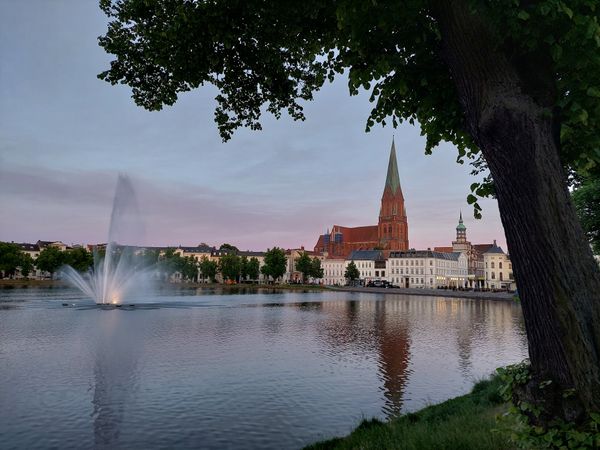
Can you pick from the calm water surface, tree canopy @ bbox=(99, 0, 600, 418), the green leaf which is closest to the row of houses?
the calm water surface

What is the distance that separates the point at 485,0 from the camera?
19.4 feet

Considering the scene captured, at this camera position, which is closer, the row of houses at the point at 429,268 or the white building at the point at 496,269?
the white building at the point at 496,269

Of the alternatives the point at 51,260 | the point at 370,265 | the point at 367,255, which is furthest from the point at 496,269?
the point at 51,260

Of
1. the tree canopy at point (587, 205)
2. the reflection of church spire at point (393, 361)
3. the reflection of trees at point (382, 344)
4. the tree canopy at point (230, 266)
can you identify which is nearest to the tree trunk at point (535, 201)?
the reflection of church spire at point (393, 361)

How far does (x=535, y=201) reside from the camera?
566cm

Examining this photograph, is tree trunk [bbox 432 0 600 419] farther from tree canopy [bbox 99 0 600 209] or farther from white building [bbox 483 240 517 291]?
white building [bbox 483 240 517 291]

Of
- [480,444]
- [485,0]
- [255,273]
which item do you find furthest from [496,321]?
[255,273]

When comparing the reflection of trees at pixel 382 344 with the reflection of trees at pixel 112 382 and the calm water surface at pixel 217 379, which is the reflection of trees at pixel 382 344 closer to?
the calm water surface at pixel 217 379

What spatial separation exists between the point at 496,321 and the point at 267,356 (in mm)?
Answer: 30346

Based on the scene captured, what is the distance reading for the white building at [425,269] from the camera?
169875mm

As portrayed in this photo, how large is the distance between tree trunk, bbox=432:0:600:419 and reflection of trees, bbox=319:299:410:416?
10059mm

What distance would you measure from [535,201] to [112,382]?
56.8 ft

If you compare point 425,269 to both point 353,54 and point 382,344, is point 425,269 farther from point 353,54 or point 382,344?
point 353,54

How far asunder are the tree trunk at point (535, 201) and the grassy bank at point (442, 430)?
1.65 meters
